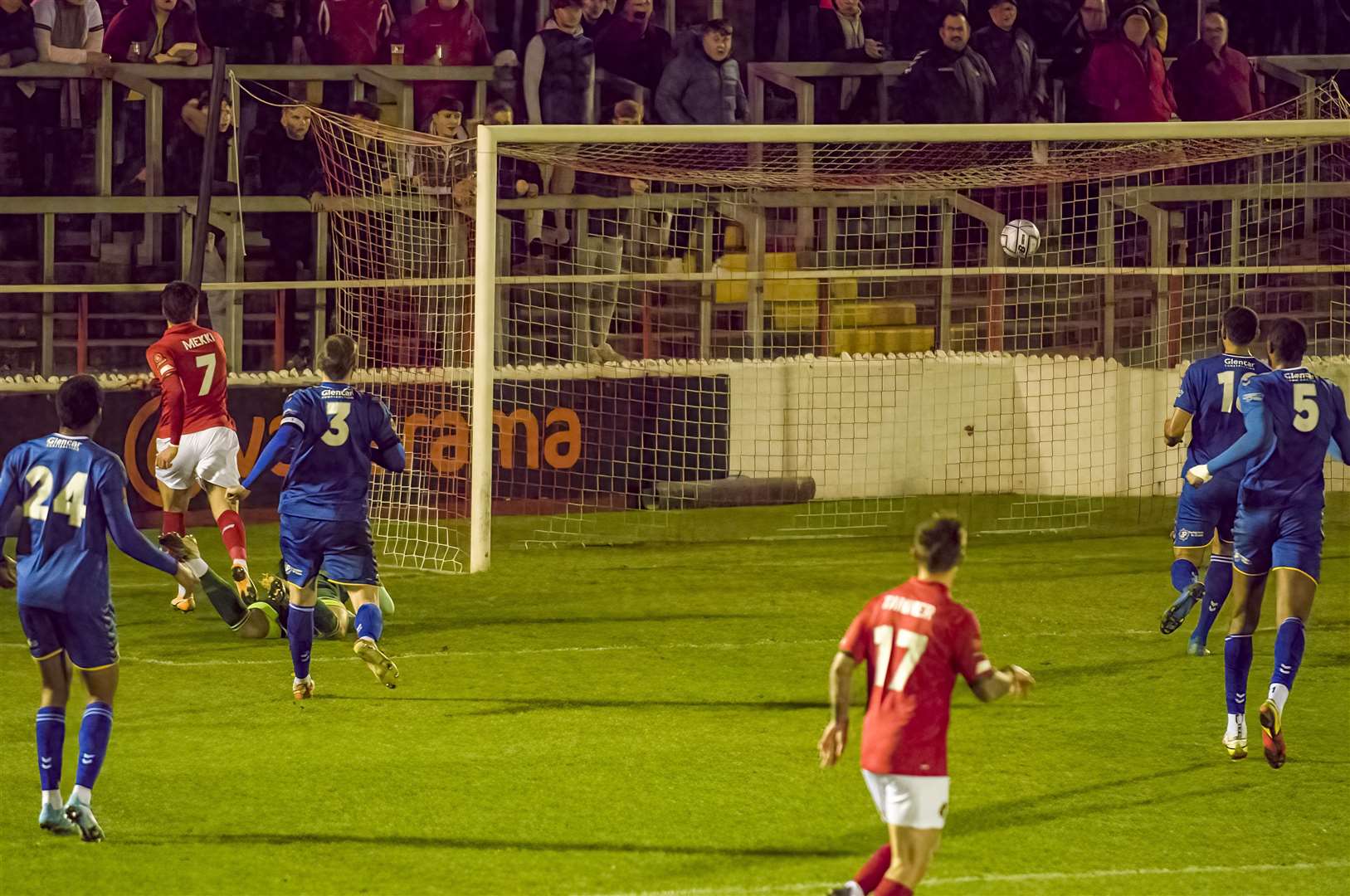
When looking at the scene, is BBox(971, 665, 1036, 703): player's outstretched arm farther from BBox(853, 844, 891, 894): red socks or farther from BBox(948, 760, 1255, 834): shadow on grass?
BBox(948, 760, 1255, 834): shadow on grass

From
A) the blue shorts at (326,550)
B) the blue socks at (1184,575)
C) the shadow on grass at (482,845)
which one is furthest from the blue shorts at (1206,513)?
the blue shorts at (326,550)

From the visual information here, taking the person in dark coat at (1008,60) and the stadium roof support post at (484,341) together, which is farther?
the person in dark coat at (1008,60)

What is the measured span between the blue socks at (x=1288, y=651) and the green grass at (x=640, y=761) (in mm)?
405

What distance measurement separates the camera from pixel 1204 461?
1010cm

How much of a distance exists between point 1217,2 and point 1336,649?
10.7 metres

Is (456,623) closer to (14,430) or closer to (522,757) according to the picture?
(522,757)

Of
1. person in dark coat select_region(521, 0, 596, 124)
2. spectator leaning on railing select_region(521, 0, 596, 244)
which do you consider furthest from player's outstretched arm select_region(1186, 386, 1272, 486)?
person in dark coat select_region(521, 0, 596, 124)

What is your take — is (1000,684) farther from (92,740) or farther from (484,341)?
(484,341)

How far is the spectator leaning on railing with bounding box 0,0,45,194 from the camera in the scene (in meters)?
15.9

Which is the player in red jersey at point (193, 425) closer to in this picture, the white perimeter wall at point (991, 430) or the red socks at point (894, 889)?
the red socks at point (894, 889)

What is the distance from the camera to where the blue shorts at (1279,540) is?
7797 mm

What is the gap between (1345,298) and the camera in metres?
17.5

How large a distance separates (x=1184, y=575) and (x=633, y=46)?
8900 millimetres

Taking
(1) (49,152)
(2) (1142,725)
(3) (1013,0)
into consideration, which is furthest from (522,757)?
(3) (1013,0)
